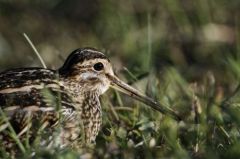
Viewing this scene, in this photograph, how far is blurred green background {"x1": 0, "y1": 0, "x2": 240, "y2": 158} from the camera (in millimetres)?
Result: 6508

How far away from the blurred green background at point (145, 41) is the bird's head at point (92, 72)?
4.7 inches

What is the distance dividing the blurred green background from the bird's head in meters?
0.12

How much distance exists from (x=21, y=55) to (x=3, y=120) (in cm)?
410

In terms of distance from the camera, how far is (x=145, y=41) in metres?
8.70

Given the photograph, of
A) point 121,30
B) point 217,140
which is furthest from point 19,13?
point 217,140

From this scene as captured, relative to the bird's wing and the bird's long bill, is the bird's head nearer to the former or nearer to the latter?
the bird's long bill

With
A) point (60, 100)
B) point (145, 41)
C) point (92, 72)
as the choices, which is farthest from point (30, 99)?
point (145, 41)

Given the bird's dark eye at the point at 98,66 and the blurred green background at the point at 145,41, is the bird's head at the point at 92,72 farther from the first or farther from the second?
the blurred green background at the point at 145,41

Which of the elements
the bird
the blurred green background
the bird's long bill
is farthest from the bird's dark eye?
the blurred green background

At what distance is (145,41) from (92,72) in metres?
2.70

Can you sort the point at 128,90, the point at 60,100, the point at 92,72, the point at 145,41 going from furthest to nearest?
1. the point at 145,41
2. the point at 128,90
3. the point at 92,72
4. the point at 60,100

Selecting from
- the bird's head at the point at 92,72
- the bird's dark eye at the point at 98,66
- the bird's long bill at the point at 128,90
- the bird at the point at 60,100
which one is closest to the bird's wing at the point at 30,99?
the bird at the point at 60,100

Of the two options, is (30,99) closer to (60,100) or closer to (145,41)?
(60,100)

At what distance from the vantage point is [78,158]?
4.84 m
